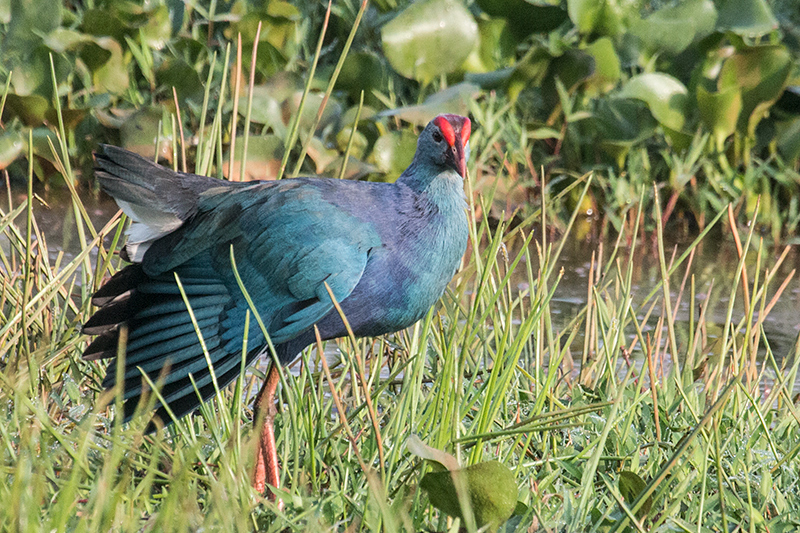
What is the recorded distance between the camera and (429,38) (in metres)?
3.70

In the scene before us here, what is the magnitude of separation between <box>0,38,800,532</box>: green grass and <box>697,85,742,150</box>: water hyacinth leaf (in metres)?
1.51

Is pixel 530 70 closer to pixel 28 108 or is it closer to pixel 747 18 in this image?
pixel 747 18

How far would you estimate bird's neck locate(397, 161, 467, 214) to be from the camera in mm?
1764

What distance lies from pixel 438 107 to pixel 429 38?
0.48 metres

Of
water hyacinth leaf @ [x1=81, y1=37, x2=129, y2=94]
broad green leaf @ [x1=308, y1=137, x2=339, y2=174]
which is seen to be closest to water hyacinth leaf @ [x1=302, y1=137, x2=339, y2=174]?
broad green leaf @ [x1=308, y1=137, x2=339, y2=174]

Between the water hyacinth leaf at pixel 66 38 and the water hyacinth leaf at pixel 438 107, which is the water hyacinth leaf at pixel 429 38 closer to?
the water hyacinth leaf at pixel 438 107

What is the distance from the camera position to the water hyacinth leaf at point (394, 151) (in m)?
3.40

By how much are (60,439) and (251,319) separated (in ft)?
1.70

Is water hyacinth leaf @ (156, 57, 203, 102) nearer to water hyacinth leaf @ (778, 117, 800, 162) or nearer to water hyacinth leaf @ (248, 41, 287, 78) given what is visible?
water hyacinth leaf @ (248, 41, 287, 78)

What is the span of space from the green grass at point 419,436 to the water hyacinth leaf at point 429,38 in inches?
66.5

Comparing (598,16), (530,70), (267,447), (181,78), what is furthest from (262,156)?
(267,447)

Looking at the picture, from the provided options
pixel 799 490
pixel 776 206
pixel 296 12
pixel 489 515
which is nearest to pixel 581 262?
pixel 776 206

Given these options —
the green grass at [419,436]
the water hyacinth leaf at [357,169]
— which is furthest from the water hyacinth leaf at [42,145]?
the green grass at [419,436]

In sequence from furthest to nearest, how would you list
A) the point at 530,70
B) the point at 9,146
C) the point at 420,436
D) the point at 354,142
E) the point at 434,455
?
the point at 530,70 → the point at 354,142 → the point at 9,146 → the point at 420,436 → the point at 434,455
